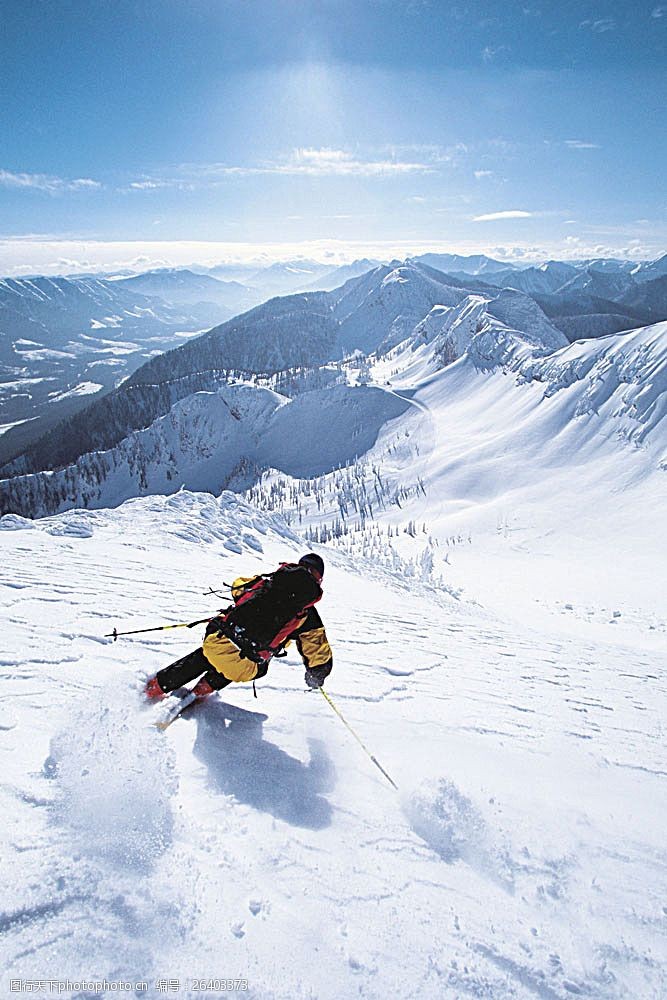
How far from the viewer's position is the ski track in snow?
288cm

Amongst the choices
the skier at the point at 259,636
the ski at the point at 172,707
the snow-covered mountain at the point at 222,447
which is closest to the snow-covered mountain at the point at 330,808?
the ski at the point at 172,707

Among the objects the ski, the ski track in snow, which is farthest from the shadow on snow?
the ski

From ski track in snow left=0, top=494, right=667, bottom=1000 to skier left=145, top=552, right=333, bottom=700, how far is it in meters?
0.48

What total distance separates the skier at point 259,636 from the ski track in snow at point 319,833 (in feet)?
1.56

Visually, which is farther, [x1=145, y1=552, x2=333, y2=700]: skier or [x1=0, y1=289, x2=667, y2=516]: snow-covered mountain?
[x1=0, y1=289, x2=667, y2=516]: snow-covered mountain

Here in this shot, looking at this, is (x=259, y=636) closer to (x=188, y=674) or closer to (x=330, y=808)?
(x=188, y=674)

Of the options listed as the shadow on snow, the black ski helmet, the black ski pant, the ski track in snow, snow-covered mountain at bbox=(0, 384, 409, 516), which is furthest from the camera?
snow-covered mountain at bbox=(0, 384, 409, 516)

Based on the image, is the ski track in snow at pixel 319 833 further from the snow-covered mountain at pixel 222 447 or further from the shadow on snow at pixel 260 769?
the snow-covered mountain at pixel 222 447

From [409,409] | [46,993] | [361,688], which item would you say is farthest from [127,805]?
[409,409]

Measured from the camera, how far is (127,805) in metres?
3.61

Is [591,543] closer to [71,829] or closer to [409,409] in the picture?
[71,829]

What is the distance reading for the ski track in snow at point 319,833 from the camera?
9.46ft

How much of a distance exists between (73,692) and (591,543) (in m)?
39.7

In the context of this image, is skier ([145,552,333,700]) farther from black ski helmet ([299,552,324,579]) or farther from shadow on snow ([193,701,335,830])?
shadow on snow ([193,701,335,830])
